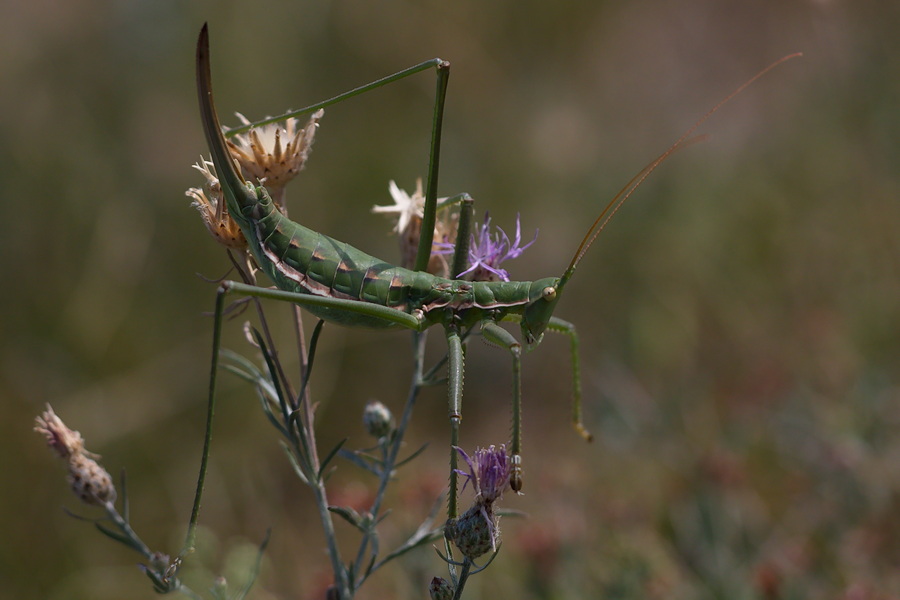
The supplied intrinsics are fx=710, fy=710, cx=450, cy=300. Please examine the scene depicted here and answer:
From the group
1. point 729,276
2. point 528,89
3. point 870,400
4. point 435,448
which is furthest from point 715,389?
point 528,89

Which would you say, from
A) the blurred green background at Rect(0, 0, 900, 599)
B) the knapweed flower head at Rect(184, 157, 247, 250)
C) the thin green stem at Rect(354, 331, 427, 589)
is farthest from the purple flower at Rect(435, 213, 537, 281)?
the blurred green background at Rect(0, 0, 900, 599)

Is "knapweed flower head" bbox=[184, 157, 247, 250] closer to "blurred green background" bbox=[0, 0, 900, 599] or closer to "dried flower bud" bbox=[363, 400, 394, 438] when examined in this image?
Answer: "dried flower bud" bbox=[363, 400, 394, 438]

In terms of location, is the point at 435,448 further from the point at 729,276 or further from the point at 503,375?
the point at 729,276

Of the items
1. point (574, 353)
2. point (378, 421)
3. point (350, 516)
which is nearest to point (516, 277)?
point (574, 353)

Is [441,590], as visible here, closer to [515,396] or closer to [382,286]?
[515,396]

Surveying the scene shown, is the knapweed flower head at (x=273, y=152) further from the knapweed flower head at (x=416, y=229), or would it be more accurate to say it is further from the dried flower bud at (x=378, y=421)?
the dried flower bud at (x=378, y=421)
